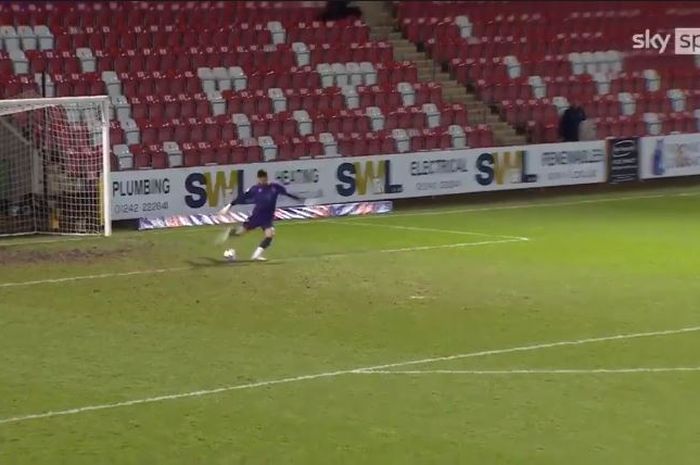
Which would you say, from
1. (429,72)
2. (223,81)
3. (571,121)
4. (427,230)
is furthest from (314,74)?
(427,230)

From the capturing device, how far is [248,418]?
1173 centimetres

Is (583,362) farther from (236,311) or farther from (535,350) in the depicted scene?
(236,311)

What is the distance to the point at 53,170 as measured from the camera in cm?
2502

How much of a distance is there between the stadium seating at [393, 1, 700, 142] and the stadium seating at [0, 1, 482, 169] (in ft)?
5.89

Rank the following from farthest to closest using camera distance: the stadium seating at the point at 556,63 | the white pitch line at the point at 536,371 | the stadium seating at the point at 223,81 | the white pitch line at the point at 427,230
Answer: the stadium seating at the point at 556,63, the stadium seating at the point at 223,81, the white pitch line at the point at 427,230, the white pitch line at the point at 536,371

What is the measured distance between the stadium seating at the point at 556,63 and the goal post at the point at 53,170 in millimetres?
11989

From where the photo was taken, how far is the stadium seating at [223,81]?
92.8 ft

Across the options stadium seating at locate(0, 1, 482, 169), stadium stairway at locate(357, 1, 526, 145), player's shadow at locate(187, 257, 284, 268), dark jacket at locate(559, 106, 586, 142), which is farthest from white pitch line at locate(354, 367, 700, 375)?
dark jacket at locate(559, 106, 586, 142)

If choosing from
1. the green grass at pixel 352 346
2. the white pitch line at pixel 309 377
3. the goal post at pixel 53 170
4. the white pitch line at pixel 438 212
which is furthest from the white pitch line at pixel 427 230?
the white pitch line at pixel 309 377

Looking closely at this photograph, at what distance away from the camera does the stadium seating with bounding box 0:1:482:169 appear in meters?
28.3

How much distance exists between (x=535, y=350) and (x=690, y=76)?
24877mm

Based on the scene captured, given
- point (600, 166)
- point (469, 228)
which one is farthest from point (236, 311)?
point (600, 166)

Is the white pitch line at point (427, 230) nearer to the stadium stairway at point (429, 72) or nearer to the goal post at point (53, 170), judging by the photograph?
the goal post at point (53, 170)

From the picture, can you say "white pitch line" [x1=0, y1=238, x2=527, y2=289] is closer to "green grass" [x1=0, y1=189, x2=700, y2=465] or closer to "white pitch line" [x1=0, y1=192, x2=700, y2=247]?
"green grass" [x1=0, y1=189, x2=700, y2=465]
